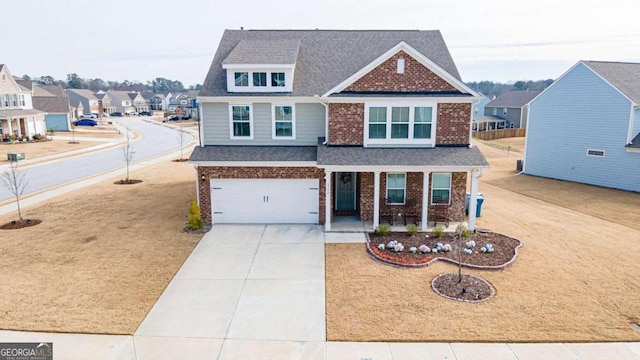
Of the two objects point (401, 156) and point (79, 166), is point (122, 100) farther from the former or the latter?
point (401, 156)

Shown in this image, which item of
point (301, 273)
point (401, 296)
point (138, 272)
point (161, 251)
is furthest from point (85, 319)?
point (401, 296)

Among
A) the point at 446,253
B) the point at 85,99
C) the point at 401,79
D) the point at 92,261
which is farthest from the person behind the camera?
the point at 85,99

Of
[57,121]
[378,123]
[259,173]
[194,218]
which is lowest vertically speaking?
[194,218]

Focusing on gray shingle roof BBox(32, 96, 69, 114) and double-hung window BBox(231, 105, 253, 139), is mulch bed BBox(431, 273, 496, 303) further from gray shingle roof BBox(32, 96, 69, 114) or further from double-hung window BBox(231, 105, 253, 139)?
gray shingle roof BBox(32, 96, 69, 114)

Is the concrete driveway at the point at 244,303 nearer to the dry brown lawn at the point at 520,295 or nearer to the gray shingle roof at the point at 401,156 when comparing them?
the dry brown lawn at the point at 520,295

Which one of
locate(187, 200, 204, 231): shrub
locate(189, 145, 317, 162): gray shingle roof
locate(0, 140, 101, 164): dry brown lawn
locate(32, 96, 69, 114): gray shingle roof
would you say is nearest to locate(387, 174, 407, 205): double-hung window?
locate(189, 145, 317, 162): gray shingle roof

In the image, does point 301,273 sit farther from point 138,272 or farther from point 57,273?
point 57,273

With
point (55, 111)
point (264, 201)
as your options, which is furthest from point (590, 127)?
point (55, 111)

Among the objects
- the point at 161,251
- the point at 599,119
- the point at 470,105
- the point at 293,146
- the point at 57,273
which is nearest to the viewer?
the point at 57,273
